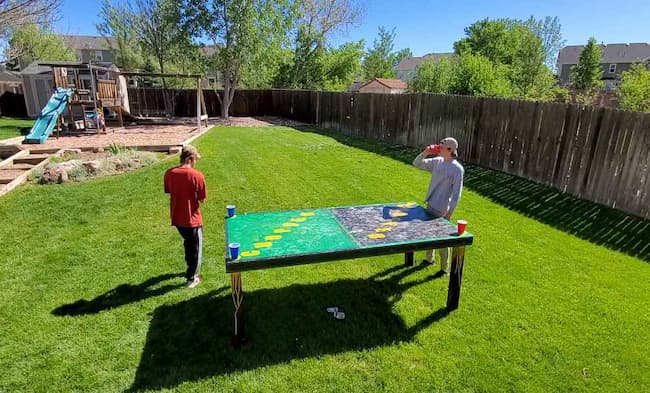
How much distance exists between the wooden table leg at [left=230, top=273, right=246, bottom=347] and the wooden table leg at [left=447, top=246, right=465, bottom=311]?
214cm

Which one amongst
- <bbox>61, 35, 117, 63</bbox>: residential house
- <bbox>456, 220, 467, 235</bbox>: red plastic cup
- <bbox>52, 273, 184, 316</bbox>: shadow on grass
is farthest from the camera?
<bbox>61, 35, 117, 63</bbox>: residential house

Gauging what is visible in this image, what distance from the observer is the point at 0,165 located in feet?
30.5

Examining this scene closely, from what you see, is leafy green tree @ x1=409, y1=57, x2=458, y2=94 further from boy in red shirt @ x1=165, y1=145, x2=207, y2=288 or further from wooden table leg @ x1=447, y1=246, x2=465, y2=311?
boy in red shirt @ x1=165, y1=145, x2=207, y2=288

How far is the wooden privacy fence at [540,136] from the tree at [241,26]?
28.0 ft

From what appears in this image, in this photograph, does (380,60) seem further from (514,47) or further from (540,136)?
(540,136)

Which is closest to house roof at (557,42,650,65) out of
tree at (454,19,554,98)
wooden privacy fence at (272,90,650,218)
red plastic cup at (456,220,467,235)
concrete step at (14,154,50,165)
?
tree at (454,19,554,98)

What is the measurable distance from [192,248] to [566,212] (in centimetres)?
652

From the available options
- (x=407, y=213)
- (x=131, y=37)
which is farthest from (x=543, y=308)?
(x=131, y=37)

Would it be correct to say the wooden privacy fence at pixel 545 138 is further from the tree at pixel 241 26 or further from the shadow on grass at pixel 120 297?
the tree at pixel 241 26

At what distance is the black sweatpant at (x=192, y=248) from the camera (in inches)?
174

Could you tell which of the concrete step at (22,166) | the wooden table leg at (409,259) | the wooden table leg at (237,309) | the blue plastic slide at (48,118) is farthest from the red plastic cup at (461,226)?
the blue plastic slide at (48,118)

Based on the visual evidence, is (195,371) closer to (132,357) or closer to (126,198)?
(132,357)

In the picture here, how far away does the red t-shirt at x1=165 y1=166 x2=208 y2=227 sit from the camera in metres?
4.27

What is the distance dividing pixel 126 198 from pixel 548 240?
7.44 m
